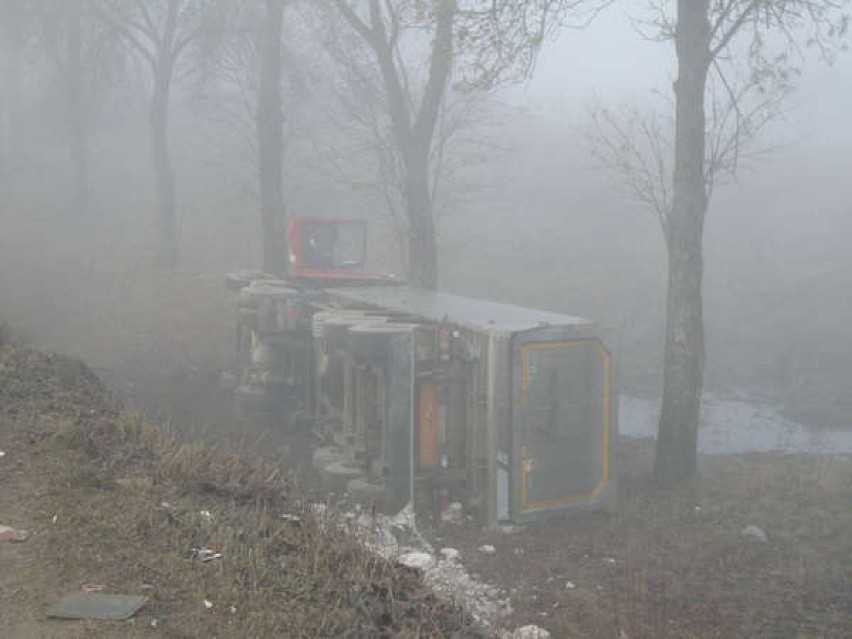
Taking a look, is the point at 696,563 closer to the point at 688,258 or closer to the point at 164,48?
the point at 688,258

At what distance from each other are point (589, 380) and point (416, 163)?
5578 mm

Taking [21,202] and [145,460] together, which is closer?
[145,460]

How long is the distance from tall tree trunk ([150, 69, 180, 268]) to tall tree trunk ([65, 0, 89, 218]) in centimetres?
411

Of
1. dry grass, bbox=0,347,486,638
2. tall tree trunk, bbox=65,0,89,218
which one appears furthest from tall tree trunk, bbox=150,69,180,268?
dry grass, bbox=0,347,486,638

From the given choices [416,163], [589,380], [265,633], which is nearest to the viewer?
[265,633]

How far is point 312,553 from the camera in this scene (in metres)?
3.95

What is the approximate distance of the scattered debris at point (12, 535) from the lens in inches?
152

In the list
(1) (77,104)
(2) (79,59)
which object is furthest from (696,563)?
(1) (77,104)

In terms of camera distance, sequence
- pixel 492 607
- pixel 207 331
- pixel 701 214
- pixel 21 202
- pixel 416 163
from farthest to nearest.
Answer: pixel 21 202 < pixel 207 331 < pixel 416 163 < pixel 701 214 < pixel 492 607

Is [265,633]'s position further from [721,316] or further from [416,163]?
[721,316]

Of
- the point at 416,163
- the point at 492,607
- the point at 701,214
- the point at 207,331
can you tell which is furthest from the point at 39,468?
Answer: the point at 207,331

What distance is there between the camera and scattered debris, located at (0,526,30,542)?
12.6 ft

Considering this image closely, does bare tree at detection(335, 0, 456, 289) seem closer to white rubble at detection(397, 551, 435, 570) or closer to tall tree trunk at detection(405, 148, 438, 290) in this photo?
tall tree trunk at detection(405, 148, 438, 290)

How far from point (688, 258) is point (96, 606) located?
6.75 m
